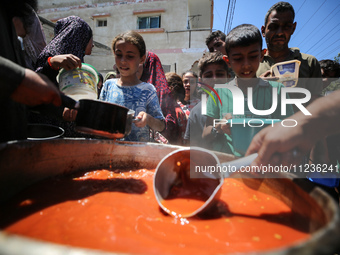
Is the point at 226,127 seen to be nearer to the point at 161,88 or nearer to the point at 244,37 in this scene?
the point at 244,37

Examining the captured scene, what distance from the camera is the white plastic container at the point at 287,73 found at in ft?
6.10

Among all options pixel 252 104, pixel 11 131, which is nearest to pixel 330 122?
pixel 252 104

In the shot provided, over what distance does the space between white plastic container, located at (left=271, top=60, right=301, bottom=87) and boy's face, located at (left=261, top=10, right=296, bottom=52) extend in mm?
616

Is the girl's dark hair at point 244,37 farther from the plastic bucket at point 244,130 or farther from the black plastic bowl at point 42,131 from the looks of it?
the black plastic bowl at point 42,131

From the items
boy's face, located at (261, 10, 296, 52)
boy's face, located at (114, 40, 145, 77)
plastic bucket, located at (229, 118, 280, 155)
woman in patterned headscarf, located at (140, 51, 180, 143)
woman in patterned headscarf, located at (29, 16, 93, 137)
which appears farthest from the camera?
woman in patterned headscarf, located at (140, 51, 180, 143)

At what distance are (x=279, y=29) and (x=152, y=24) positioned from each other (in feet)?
40.0

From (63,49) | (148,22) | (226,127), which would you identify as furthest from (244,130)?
(148,22)

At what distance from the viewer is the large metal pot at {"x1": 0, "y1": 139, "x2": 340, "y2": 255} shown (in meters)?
0.35

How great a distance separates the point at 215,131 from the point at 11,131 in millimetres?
1606

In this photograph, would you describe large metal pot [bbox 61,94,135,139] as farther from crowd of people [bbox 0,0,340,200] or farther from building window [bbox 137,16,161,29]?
building window [bbox 137,16,161,29]

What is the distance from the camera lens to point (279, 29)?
236cm

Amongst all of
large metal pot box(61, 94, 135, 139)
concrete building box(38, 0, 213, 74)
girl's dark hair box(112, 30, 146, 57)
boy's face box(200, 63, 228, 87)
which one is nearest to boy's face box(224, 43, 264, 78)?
boy's face box(200, 63, 228, 87)

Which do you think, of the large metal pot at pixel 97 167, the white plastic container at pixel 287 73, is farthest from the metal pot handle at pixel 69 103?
the white plastic container at pixel 287 73

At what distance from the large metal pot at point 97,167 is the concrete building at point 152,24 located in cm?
1082
